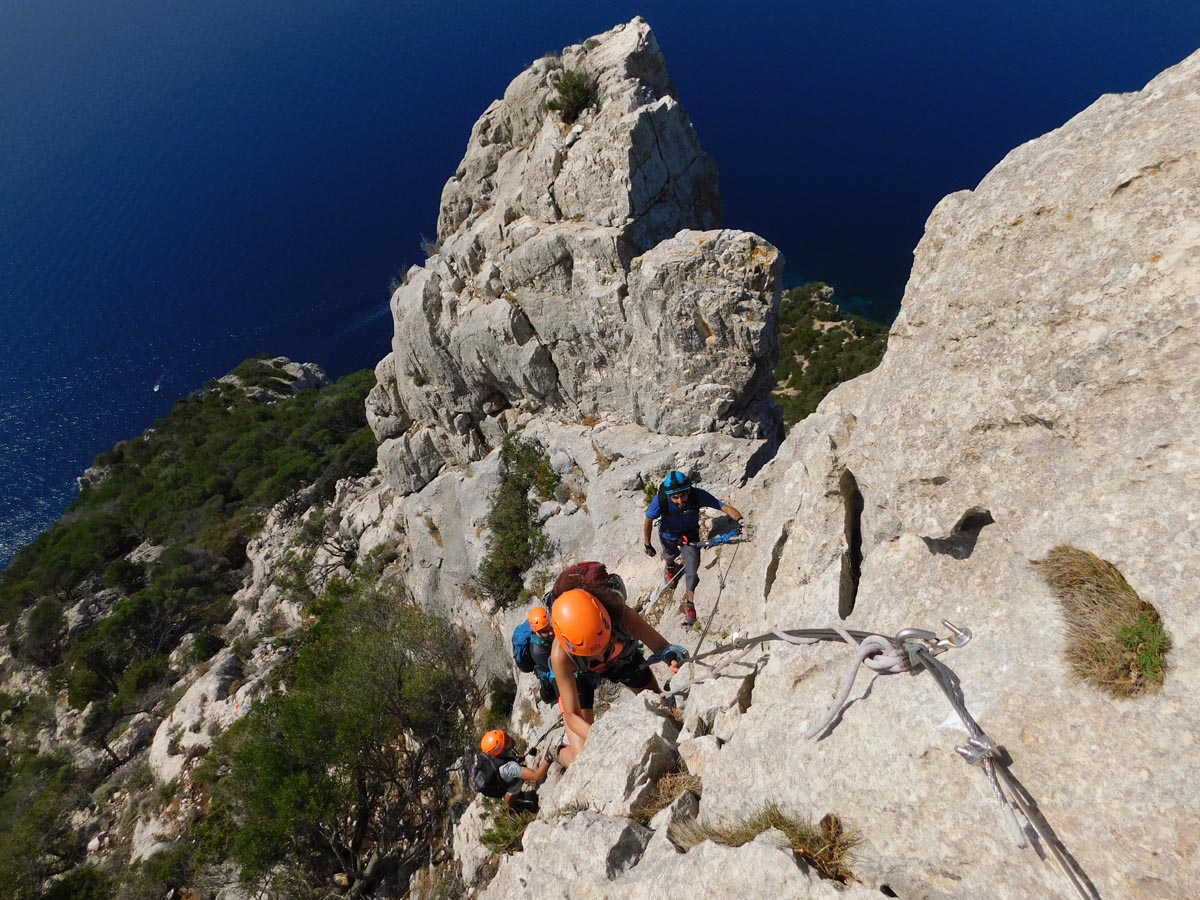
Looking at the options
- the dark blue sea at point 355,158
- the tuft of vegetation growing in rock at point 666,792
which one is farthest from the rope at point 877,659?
the dark blue sea at point 355,158

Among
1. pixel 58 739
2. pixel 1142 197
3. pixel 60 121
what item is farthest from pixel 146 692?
pixel 60 121

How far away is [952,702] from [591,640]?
3.66 meters

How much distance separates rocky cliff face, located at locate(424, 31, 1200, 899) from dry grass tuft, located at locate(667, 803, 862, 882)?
111 millimetres

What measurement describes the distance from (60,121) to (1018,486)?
229m

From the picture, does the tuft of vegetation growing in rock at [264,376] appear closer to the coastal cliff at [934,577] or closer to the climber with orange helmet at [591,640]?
the coastal cliff at [934,577]

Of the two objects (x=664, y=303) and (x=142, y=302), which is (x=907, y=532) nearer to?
(x=664, y=303)

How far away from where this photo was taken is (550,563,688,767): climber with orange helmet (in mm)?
6844

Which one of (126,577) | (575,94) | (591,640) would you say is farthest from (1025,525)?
(126,577)

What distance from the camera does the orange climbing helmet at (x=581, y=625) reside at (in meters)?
6.82

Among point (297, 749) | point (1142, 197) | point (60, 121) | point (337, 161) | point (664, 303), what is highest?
point (60, 121)

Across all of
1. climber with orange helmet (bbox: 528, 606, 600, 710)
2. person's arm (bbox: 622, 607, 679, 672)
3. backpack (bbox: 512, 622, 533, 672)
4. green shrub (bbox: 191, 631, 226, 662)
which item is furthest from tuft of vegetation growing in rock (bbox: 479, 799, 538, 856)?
green shrub (bbox: 191, 631, 226, 662)

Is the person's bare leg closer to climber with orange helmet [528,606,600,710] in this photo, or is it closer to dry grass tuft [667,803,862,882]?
climber with orange helmet [528,606,600,710]

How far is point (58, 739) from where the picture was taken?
33.4m

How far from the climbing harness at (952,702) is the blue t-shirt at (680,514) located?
495cm
